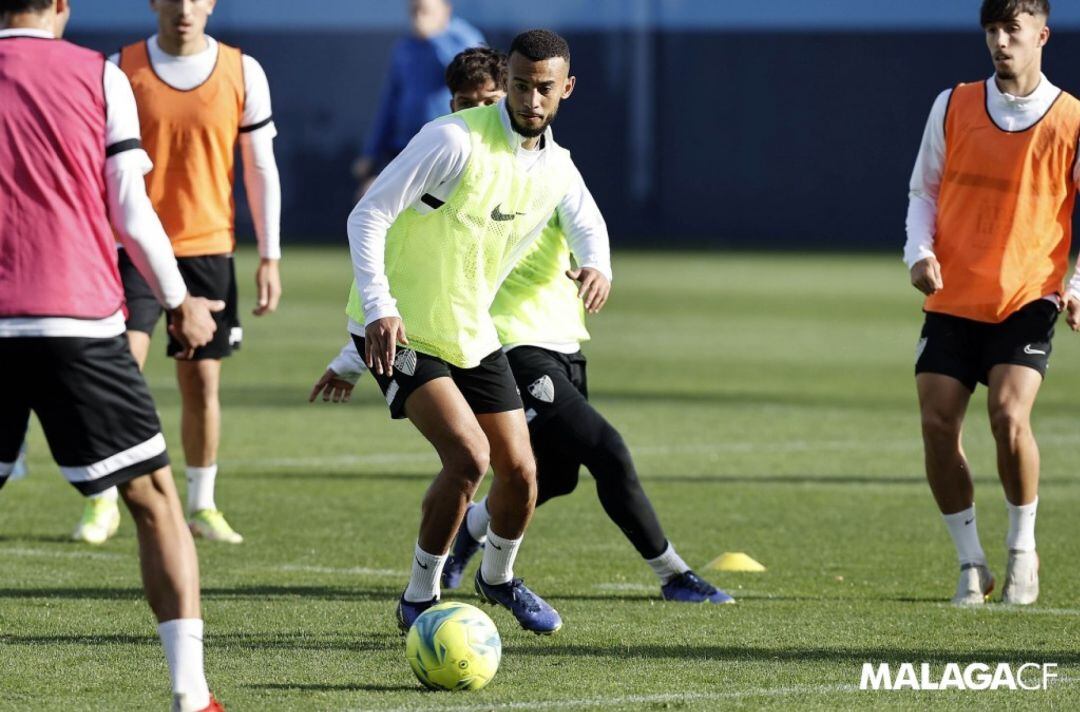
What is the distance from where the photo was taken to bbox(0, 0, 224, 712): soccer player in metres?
4.95

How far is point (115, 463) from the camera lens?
4973 millimetres

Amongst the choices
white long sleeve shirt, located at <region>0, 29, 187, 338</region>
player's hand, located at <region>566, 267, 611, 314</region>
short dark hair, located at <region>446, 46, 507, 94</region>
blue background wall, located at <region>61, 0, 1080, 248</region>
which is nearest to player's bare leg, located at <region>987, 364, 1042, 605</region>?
player's hand, located at <region>566, 267, 611, 314</region>

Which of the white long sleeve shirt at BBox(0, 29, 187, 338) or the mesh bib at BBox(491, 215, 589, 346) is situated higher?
the white long sleeve shirt at BBox(0, 29, 187, 338)

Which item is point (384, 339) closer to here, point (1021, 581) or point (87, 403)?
point (87, 403)

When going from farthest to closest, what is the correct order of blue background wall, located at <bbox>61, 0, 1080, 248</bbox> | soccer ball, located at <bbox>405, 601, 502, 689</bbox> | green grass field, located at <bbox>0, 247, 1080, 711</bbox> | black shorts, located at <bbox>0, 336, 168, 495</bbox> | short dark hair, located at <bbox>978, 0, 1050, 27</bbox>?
1. blue background wall, located at <bbox>61, 0, 1080, 248</bbox>
2. short dark hair, located at <bbox>978, 0, 1050, 27</bbox>
3. green grass field, located at <bbox>0, 247, 1080, 711</bbox>
4. soccer ball, located at <bbox>405, 601, 502, 689</bbox>
5. black shorts, located at <bbox>0, 336, 168, 495</bbox>

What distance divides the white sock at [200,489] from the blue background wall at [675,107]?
3273cm

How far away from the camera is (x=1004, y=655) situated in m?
6.22

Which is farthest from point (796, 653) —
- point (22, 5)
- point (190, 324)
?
point (22, 5)

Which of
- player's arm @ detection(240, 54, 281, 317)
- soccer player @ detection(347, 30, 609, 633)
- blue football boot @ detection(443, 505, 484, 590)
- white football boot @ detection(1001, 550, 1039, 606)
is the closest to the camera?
soccer player @ detection(347, 30, 609, 633)

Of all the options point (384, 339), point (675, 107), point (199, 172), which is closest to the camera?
point (384, 339)

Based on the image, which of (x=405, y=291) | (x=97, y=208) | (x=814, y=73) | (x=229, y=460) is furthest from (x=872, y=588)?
(x=814, y=73)

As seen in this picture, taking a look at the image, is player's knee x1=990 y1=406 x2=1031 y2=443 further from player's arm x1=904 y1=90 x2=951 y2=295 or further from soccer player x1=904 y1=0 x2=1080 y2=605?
player's arm x1=904 y1=90 x2=951 y2=295

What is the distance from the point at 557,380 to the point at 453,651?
1.85 m

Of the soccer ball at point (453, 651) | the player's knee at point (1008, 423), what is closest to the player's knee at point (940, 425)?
the player's knee at point (1008, 423)
